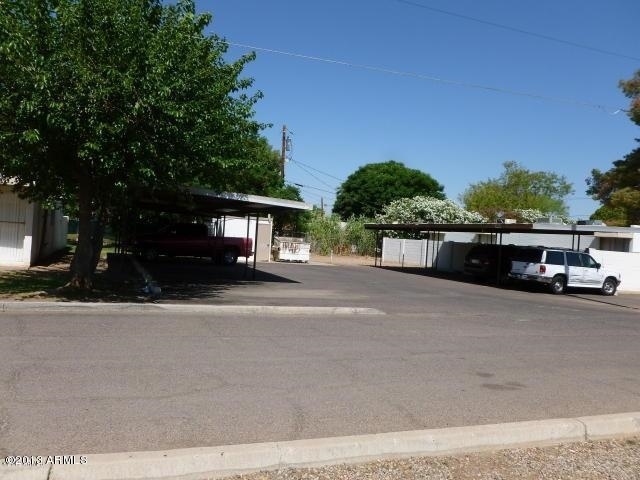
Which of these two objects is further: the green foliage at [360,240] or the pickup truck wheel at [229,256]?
the green foliage at [360,240]

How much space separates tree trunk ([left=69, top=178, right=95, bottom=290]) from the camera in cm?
1369

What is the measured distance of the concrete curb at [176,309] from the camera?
435 inches

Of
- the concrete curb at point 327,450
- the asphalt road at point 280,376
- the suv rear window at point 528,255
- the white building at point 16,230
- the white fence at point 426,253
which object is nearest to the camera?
the concrete curb at point 327,450

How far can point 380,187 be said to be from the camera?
67250mm

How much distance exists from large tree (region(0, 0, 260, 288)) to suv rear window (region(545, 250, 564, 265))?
1540 cm

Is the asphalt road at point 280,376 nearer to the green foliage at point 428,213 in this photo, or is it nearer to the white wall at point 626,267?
the white wall at point 626,267

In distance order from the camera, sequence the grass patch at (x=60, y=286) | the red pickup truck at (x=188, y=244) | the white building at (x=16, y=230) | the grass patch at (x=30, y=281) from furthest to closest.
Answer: the red pickup truck at (x=188, y=244), the white building at (x=16, y=230), the grass patch at (x=30, y=281), the grass patch at (x=60, y=286)

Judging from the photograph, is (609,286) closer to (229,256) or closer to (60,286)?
(229,256)

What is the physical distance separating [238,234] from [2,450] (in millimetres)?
30542

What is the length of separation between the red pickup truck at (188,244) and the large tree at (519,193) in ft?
138

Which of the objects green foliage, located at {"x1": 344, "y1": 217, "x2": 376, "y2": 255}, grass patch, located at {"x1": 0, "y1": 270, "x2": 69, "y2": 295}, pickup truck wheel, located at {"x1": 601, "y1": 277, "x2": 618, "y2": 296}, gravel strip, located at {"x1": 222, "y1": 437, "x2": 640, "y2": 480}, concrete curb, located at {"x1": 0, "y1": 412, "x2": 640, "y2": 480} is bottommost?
gravel strip, located at {"x1": 222, "y1": 437, "x2": 640, "y2": 480}

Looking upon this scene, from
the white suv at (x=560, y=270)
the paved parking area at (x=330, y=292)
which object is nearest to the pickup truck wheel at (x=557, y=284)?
the white suv at (x=560, y=270)

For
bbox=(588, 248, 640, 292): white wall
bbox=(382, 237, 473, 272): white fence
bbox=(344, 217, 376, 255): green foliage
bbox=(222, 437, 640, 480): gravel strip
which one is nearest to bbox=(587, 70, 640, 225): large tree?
bbox=(588, 248, 640, 292): white wall

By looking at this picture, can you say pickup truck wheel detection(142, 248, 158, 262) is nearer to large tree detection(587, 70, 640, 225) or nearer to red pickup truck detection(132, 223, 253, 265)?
red pickup truck detection(132, 223, 253, 265)
